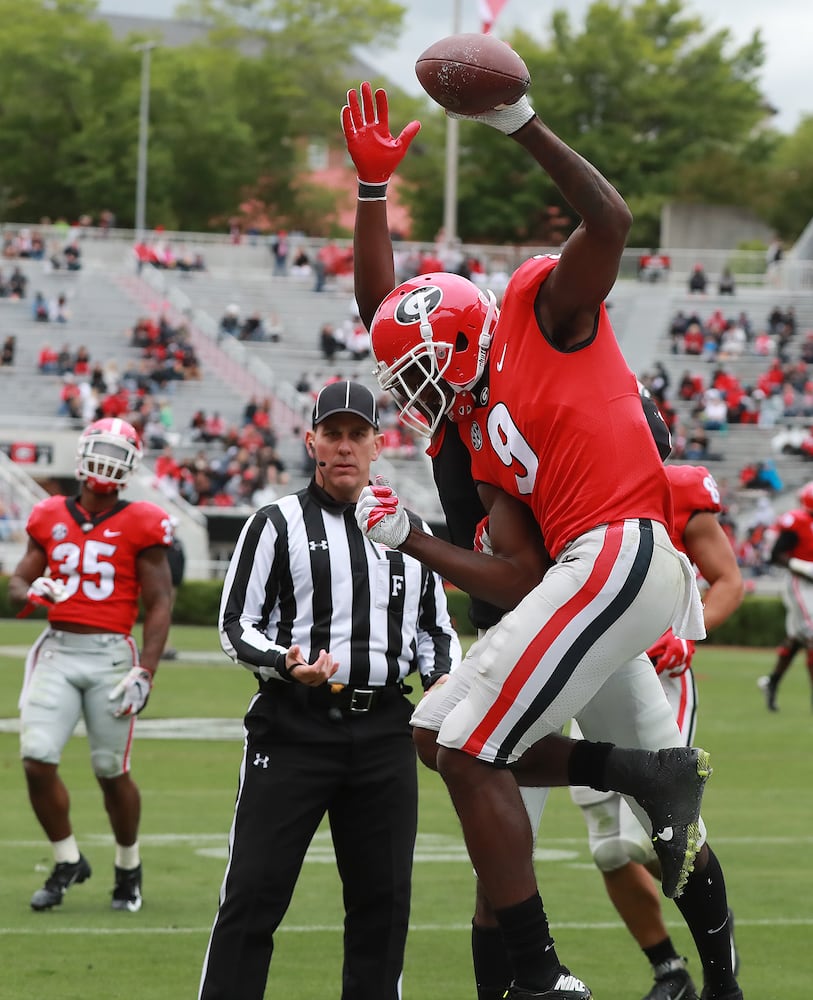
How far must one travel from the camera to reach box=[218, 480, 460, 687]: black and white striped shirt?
531 centimetres

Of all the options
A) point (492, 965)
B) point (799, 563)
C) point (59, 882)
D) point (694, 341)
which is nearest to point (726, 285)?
point (694, 341)

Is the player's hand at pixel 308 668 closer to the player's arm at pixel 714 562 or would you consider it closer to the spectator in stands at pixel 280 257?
the player's arm at pixel 714 562

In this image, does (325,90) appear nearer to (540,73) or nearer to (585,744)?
(540,73)

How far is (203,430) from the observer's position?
31.3 meters

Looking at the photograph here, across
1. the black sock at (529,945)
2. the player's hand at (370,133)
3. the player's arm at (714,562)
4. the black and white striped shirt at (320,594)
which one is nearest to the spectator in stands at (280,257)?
the player's arm at (714,562)

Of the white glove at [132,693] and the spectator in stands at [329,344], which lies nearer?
the white glove at [132,693]

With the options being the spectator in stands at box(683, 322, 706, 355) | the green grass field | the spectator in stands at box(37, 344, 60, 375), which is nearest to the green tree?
the spectator in stands at box(683, 322, 706, 355)

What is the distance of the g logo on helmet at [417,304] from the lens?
454 cm

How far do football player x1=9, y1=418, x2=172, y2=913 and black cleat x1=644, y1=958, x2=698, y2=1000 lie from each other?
2.56m

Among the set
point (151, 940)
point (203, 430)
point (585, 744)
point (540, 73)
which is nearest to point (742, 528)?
point (203, 430)

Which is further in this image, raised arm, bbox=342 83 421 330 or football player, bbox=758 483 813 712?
football player, bbox=758 483 813 712

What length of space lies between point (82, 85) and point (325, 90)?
1216 centimetres

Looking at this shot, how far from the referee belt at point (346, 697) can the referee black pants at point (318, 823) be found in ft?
0.04

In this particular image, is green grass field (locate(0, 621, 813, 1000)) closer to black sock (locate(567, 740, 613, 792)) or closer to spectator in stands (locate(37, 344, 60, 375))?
black sock (locate(567, 740, 613, 792))
